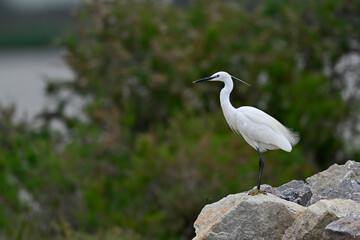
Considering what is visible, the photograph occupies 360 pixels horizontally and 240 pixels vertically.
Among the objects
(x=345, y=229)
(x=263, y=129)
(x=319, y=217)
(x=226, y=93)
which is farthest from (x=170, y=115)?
(x=345, y=229)

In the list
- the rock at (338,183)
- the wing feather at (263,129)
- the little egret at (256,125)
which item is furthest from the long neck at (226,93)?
the rock at (338,183)

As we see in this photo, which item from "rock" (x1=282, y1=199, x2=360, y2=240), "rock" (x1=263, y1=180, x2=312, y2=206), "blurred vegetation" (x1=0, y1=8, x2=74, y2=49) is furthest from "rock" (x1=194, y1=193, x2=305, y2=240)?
"blurred vegetation" (x1=0, y1=8, x2=74, y2=49)

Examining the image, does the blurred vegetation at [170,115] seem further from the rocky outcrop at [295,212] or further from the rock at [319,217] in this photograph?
the rock at [319,217]

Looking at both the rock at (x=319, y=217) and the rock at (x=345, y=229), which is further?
the rock at (x=319, y=217)

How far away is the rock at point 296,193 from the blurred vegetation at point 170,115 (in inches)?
311

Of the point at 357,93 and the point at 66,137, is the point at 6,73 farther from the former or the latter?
the point at 357,93

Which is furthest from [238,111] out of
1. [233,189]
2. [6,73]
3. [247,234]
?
[6,73]

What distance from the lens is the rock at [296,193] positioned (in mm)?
6269

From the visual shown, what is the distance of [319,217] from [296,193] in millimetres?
937

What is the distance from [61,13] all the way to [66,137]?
4102 centimetres

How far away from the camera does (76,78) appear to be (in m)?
21.4

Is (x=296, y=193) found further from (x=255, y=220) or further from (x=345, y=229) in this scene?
(x=345, y=229)

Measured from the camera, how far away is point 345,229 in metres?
5.13

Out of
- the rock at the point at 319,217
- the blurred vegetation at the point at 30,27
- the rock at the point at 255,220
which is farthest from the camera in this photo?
the blurred vegetation at the point at 30,27
